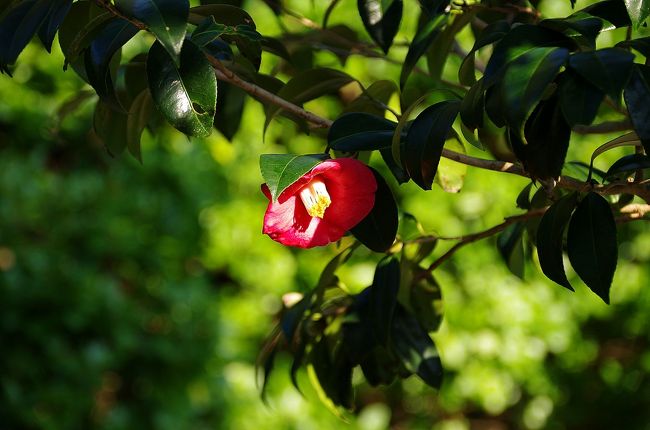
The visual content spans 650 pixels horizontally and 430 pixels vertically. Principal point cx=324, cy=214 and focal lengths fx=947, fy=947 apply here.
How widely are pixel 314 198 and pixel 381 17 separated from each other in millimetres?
343

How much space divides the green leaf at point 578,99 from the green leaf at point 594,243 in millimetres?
189

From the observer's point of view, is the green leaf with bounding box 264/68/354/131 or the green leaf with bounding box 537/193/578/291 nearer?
the green leaf with bounding box 537/193/578/291

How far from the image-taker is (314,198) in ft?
2.80

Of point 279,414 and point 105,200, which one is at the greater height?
point 105,200

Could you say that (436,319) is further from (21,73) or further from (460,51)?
(21,73)

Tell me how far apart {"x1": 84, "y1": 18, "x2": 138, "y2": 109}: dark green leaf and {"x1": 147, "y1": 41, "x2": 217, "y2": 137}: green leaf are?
0.05 meters

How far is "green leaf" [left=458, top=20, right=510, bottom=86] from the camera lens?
90 cm

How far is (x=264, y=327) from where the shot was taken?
2783 mm

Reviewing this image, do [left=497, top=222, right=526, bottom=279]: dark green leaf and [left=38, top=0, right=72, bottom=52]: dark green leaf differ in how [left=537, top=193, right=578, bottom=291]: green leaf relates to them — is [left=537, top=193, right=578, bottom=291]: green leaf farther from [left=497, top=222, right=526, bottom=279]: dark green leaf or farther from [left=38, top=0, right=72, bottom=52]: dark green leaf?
[left=38, top=0, right=72, bottom=52]: dark green leaf

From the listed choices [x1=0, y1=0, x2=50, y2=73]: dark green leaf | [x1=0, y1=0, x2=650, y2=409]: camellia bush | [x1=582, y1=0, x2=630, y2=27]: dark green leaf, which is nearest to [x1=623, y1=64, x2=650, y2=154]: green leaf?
[x1=0, y1=0, x2=650, y2=409]: camellia bush

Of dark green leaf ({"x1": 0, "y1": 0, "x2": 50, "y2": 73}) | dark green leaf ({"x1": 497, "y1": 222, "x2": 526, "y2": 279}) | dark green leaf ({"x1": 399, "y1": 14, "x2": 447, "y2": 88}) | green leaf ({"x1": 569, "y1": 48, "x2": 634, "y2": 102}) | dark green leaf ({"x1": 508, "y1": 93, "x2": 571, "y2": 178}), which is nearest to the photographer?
green leaf ({"x1": 569, "y1": 48, "x2": 634, "y2": 102})

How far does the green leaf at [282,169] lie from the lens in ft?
2.36

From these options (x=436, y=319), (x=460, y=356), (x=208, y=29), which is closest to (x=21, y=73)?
(x=460, y=356)

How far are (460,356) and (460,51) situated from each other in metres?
1.38
